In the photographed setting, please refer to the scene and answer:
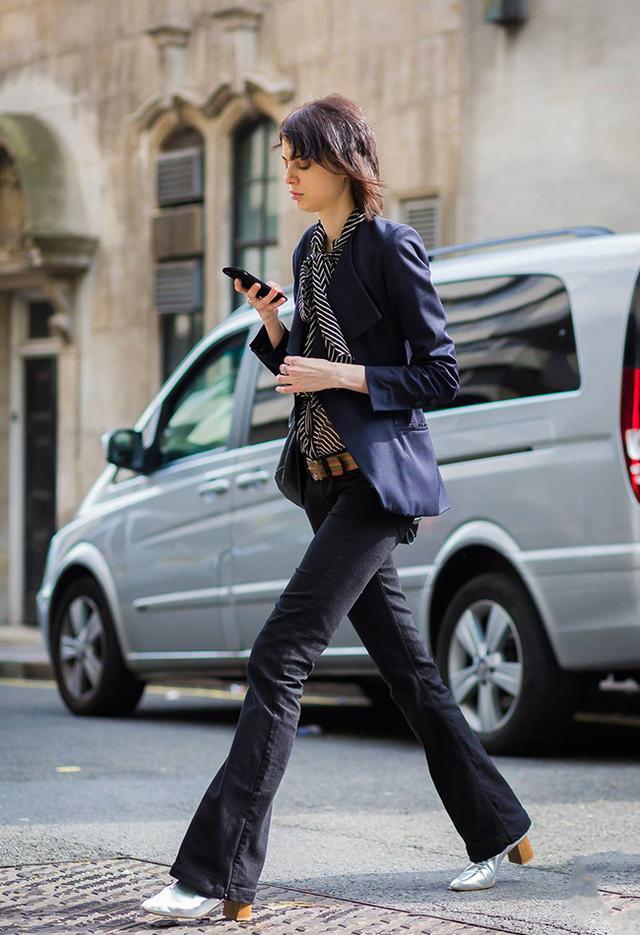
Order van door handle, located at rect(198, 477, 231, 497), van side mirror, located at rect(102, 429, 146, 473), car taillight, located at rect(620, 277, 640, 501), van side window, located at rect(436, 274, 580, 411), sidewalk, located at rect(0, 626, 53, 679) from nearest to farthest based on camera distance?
1. car taillight, located at rect(620, 277, 640, 501)
2. van side window, located at rect(436, 274, 580, 411)
3. van door handle, located at rect(198, 477, 231, 497)
4. van side mirror, located at rect(102, 429, 146, 473)
5. sidewalk, located at rect(0, 626, 53, 679)

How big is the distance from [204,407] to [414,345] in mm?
4952

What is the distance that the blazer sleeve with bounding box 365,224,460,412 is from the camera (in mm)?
4789

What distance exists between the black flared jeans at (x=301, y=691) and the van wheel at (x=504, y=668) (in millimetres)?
2880

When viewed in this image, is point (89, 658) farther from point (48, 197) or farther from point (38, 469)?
point (38, 469)

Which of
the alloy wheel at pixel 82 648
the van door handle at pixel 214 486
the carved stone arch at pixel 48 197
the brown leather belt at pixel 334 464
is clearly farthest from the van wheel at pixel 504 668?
the carved stone arch at pixel 48 197

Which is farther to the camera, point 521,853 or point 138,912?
point 521,853

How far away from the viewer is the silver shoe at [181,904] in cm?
450

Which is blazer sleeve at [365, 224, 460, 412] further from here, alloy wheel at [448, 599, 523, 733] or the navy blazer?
alloy wheel at [448, 599, 523, 733]

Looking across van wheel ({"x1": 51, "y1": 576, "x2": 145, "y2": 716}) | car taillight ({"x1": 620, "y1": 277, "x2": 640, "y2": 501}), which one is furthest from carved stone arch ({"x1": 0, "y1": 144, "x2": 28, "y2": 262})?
car taillight ({"x1": 620, "y1": 277, "x2": 640, "y2": 501})

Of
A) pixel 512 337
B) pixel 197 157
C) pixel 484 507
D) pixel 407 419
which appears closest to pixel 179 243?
pixel 197 157

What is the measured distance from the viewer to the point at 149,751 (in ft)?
27.3

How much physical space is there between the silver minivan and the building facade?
15.9ft

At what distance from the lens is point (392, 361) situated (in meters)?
4.91

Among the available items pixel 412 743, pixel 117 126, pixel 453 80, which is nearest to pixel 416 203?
pixel 453 80
